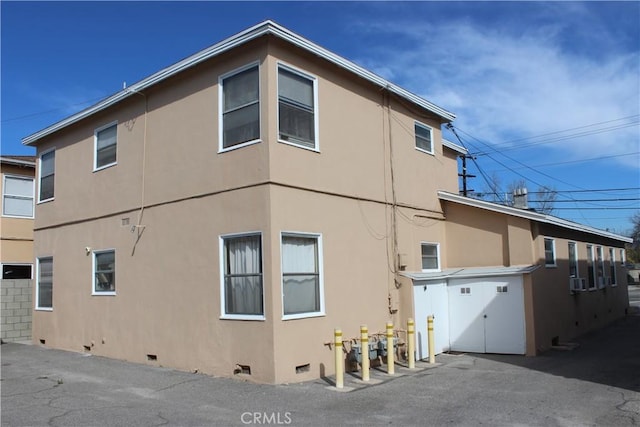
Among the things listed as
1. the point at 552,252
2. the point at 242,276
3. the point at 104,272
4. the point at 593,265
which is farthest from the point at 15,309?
the point at 593,265

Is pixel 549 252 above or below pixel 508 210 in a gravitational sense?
below

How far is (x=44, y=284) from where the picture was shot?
16984mm

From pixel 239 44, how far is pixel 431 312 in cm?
821

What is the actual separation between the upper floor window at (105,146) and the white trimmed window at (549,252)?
12.0 metres

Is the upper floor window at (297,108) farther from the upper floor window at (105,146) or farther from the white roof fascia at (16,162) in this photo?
the white roof fascia at (16,162)

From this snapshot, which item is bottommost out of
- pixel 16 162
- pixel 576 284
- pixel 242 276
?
pixel 576 284

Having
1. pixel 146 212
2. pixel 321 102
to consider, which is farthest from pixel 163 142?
pixel 321 102

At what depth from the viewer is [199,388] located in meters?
9.93

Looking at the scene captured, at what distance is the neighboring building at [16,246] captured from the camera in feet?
59.2

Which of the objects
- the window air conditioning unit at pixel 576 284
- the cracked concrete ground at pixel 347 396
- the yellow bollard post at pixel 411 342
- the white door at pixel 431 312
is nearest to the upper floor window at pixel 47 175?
the cracked concrete ground at pixel 347 396

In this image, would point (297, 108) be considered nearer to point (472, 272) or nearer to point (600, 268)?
point (472, 272)

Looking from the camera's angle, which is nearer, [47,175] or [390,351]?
[390,351]

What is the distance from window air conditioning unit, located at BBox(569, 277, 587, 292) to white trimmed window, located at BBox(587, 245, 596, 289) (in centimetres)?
185

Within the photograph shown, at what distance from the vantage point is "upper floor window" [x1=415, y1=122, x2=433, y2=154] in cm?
1549
